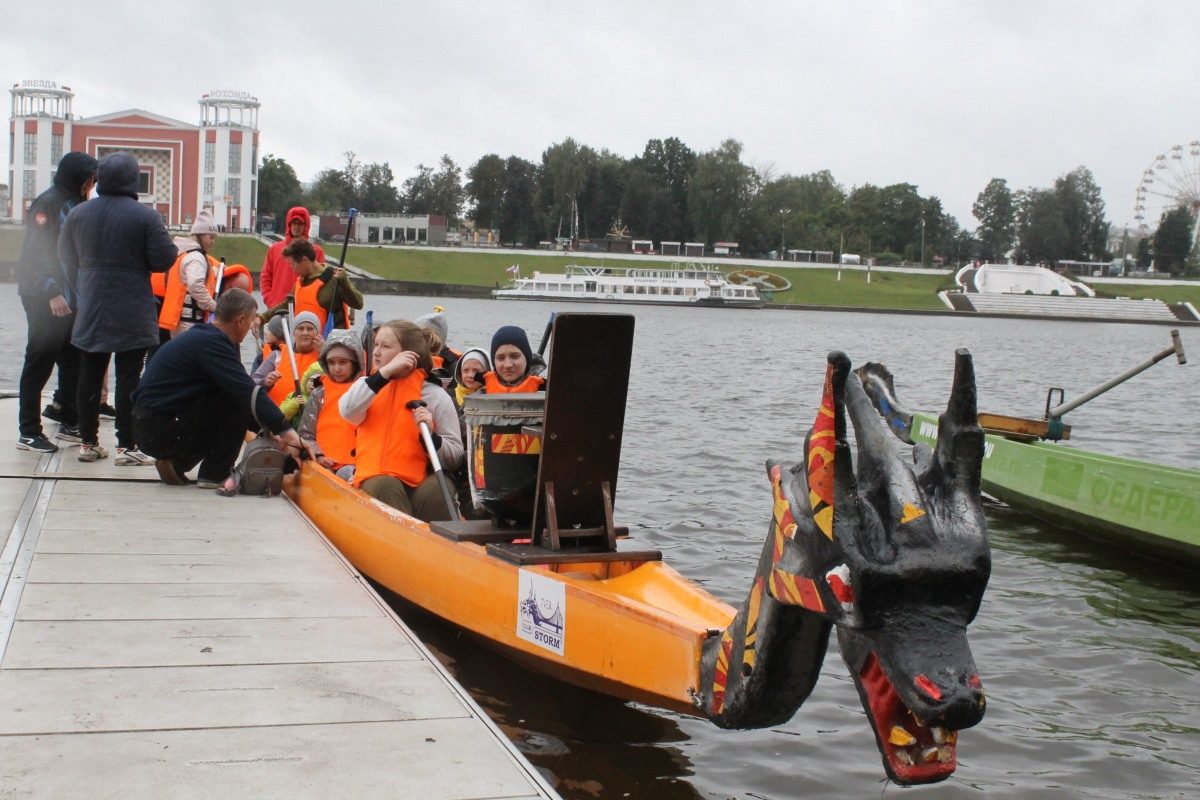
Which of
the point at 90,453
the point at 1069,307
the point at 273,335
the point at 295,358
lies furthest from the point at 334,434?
the point at 1069,307

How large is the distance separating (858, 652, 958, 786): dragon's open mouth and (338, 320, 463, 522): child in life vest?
4097 millimetres

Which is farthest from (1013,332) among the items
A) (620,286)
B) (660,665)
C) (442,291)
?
(660,665)

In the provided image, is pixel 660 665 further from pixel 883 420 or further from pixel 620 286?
pixel 620 286

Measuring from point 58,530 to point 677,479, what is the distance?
9136mm

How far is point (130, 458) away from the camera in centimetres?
859

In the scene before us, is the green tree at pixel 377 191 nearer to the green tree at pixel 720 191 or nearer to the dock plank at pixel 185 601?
the green tree at pixel 720 191

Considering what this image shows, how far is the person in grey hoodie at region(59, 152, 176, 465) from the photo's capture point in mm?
7934

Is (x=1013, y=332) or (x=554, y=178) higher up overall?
(x=554, y=178)

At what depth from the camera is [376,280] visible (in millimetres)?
84625

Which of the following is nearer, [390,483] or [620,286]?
[390,483]

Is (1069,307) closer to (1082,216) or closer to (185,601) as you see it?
(1082,216)

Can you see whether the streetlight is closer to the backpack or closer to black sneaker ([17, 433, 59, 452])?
black sneaker ([17, 433, 59, 452])

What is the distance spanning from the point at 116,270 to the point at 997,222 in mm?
139319

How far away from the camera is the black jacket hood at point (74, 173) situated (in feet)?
28.1
